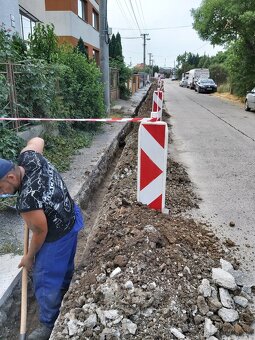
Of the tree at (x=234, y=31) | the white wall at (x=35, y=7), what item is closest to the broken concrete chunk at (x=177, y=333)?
the white wall at (x=35, y=7)

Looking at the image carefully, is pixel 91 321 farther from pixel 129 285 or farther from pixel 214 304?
pixel 214 304

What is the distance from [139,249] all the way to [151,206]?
3.12 ft

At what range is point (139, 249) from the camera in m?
2.90

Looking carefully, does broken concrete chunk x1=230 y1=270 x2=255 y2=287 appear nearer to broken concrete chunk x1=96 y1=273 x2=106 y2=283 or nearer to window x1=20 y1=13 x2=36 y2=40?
broken concrete chunk x1=96 y1=273 x2=106 y2=283

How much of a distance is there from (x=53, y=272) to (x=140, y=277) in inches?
27.7

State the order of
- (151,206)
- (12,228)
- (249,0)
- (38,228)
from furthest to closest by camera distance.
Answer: (249,0) → (12,228) → (151,206) → (38,228)

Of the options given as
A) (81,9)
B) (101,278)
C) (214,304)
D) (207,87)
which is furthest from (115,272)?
(207,87)

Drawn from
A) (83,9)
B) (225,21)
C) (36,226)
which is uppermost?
(83,9)

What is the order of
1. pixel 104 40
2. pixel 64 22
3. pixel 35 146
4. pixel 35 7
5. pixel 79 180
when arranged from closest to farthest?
1. pixel 35 146
2. pixel 79 180
3. pixel 104 40
4. pixel 35 7
5. pixel 64 22

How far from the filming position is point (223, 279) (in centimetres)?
271

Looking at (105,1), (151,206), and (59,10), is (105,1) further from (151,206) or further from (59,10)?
(151,206)

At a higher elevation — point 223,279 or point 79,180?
point 223,279

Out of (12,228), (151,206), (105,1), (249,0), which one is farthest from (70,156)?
(249,0)

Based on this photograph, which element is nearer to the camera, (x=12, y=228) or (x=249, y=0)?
(x=12, y=228)
